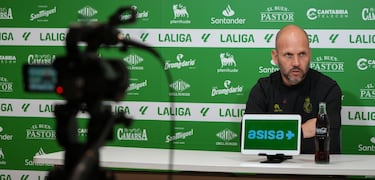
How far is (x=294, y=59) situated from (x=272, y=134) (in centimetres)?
119

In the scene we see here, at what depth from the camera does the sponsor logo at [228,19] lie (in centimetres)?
484

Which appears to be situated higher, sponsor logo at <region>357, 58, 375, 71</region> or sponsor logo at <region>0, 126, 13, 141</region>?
sponsor logo at <region>357, 58, 375, 71</region>

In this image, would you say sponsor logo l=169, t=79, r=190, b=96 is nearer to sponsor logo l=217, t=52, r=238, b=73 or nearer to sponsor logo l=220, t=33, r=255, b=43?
sponsor logo l=217, t=52, r=238, b=73

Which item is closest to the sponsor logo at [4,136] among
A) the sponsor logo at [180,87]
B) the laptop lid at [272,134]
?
the sponsor logo at [180,87]

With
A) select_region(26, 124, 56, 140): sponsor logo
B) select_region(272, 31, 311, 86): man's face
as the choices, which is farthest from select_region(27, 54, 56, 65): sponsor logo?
select_region(272, 31, 311, 86): man's face

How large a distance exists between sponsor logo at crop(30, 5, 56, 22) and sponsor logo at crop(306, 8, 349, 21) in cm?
217

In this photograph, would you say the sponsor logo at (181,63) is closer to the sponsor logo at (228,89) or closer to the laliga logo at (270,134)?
the sponsor logo at (228,89)

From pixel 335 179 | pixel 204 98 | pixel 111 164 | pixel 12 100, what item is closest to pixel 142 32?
pixel 204 98

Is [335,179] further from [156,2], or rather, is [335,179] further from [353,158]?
[156,2]

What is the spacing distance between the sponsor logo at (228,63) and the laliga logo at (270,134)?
174 centimetres

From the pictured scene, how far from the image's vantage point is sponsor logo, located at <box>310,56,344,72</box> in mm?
4719

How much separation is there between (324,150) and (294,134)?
0.65ft

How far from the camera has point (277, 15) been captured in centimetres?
478

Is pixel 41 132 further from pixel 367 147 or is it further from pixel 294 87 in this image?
pixel 367 147
